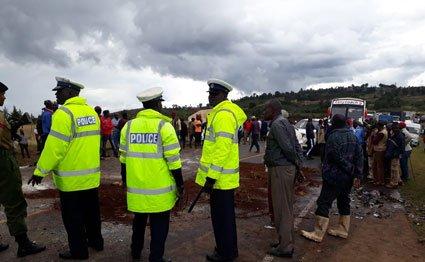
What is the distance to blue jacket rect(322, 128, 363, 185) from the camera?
6.21 metres

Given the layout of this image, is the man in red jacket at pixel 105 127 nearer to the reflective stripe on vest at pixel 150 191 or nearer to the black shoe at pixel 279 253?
the black shoe at pixel 279 253

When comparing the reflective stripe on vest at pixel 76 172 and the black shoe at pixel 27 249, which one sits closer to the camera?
the reflective stripe on vest at pixel 76 172

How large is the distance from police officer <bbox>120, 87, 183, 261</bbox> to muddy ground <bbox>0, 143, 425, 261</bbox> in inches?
41.3

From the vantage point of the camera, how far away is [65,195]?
5.00 meters

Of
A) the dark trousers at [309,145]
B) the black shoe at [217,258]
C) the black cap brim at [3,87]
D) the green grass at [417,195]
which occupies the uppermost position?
A: the black cap brim at [3,87]

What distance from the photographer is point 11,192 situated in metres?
5.27

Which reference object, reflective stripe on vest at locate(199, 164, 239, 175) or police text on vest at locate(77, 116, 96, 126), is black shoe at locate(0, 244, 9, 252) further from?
reflective stripe on vest at locate(199, 164, 239, 175)

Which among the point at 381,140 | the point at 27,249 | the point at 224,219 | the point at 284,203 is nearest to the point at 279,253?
the point at 284,203

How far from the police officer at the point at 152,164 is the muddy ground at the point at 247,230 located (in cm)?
105

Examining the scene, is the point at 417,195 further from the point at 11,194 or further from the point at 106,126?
the point at 106,126

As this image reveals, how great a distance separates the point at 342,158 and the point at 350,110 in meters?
→ 22.3

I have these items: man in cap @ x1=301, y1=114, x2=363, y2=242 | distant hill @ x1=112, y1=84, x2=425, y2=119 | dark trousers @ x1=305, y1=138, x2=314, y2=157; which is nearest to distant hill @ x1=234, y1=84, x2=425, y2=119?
distant hill @ x1=112, y1=84, x2=425, y2=119

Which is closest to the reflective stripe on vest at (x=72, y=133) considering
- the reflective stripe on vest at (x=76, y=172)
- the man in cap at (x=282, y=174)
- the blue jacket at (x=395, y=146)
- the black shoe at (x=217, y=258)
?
the reflective stripe on vest at (x=76, y=172)

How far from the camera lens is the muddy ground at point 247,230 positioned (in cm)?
571
